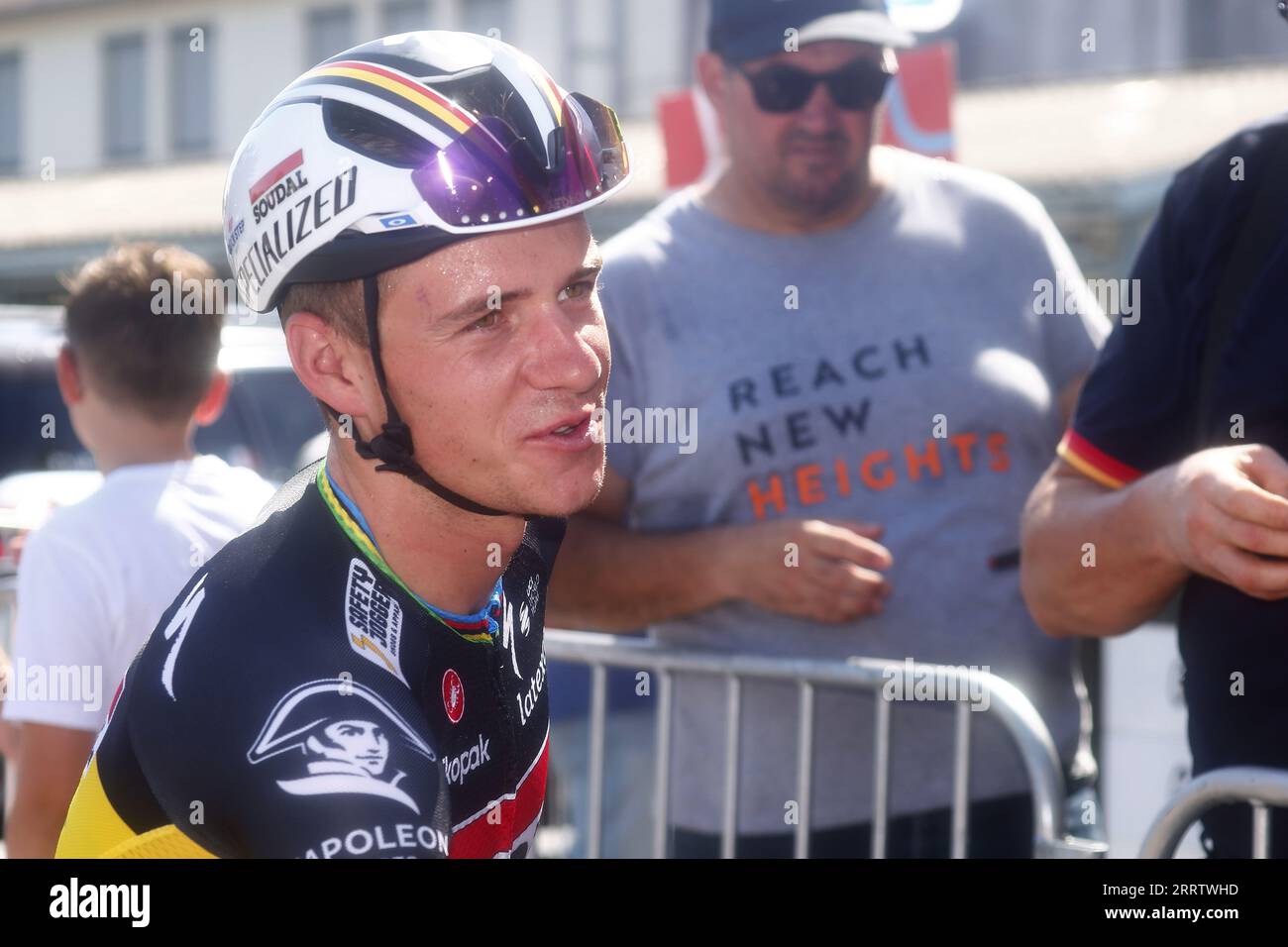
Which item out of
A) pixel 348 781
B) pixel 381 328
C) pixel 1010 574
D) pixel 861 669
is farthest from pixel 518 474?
pixel 1010 574

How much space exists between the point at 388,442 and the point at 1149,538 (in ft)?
3.86

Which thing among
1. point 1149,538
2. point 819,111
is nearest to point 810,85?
point 819,111

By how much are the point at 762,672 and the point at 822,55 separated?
1335 millimetres

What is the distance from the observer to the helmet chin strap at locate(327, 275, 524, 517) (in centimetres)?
185

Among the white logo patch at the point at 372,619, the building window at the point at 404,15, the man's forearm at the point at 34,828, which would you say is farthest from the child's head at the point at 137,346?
the building window at the point at 404,15

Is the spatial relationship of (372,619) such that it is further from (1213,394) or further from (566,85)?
(566,85)

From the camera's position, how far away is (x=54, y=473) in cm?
607

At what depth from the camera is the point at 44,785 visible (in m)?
2.98

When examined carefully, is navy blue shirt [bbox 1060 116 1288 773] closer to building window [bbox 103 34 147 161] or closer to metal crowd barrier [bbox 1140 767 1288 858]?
metal crowd barrier [bbox 1140 767 1288 858]

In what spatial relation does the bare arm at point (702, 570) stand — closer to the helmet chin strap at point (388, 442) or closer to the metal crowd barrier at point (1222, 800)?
the metal crowd barrier at point (1222, 800)

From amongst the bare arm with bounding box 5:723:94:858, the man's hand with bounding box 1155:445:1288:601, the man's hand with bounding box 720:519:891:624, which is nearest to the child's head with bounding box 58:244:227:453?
the bare arm with bounding box 5:723:94:858

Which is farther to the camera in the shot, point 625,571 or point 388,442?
point 625,571

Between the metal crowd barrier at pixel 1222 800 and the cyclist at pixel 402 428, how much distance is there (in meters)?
1.06
